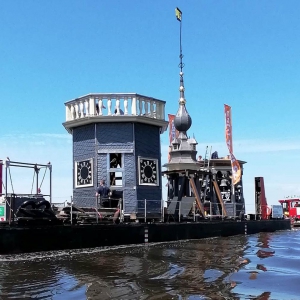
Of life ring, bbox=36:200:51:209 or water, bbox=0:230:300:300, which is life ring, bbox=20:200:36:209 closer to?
life ring, bbox=36:200:51:209

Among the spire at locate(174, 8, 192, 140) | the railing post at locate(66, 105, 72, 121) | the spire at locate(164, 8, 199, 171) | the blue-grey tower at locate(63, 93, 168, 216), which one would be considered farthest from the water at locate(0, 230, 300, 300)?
the spire at locate(174, 8, 192, 140)

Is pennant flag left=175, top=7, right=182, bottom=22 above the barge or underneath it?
above

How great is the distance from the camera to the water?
9.23 m

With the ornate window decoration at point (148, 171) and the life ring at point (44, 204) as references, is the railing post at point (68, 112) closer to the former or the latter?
the ornate window decoration at point (148, 171)

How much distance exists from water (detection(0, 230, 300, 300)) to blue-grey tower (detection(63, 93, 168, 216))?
610cm

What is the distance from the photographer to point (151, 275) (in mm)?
11539

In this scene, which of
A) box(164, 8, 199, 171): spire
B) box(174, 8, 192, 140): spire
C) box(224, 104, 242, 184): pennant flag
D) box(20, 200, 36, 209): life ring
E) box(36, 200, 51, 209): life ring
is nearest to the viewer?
box(20, 200, 36, 209): life ring

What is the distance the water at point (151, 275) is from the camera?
9234 mm

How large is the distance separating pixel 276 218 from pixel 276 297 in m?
29.2

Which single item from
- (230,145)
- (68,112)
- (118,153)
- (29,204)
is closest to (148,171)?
(118,153)

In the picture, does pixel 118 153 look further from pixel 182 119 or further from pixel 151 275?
pixel 151 275

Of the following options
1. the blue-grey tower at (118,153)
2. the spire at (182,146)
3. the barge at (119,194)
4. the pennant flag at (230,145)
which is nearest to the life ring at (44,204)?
the barge at (119,194)

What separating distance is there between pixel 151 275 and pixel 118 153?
12.5m

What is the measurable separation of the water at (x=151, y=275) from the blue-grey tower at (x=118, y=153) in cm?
610
